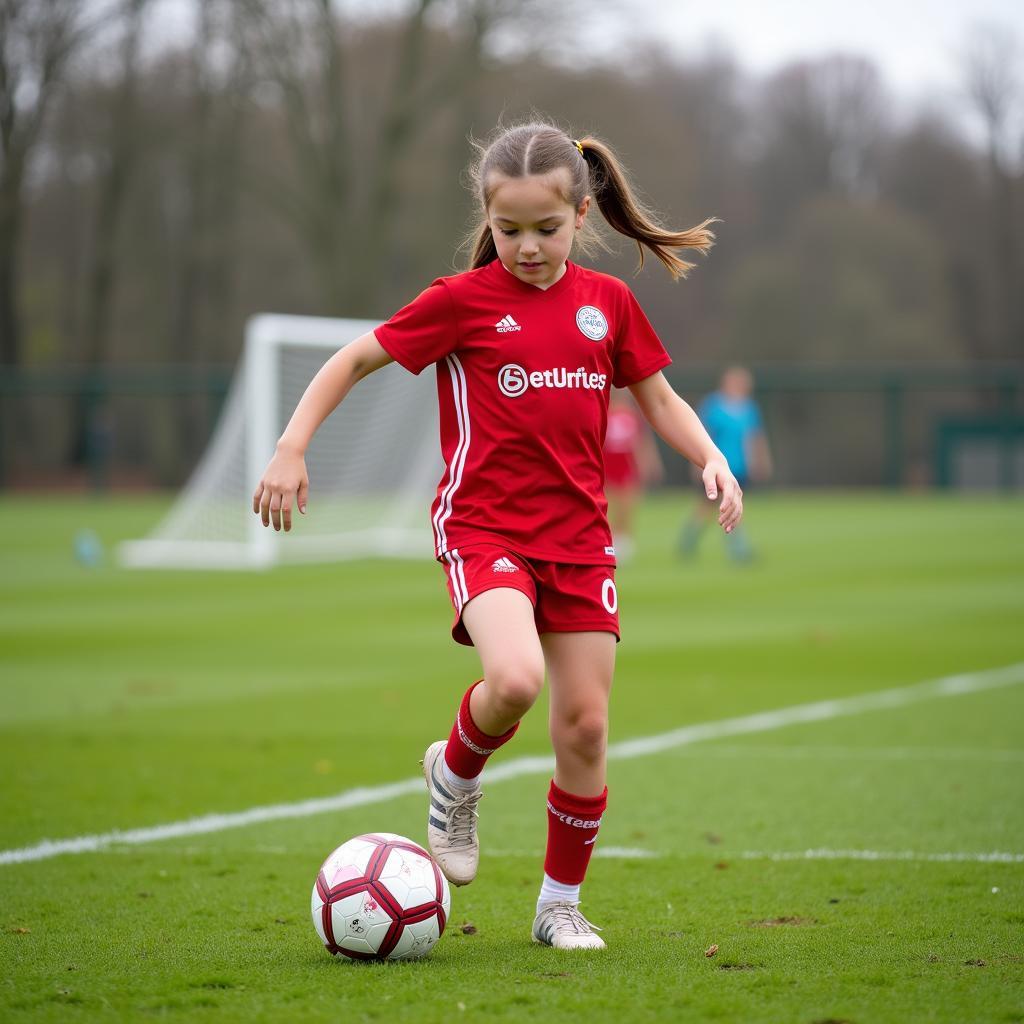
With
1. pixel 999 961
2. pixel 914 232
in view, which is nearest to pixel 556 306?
pixel 999 961

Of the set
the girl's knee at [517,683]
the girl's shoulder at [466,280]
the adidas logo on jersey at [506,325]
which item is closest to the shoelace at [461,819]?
the girl's knee at [517,683]

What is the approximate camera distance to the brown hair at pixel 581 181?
420 centimetres

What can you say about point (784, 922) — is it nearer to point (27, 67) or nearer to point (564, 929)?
point (564, 929)

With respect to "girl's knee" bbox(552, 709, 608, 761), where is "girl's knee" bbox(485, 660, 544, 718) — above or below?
above

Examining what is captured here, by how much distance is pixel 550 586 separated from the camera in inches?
163

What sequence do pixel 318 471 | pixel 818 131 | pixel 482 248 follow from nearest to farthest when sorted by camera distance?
pixel 482 248
pixel 318 471
pixel 818 131

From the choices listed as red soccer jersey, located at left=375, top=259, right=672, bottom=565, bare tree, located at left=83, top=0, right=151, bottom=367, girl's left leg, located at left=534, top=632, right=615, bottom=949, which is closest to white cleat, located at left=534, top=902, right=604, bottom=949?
girl's left leg, located at left=534, top=632, right=615, bottom=949

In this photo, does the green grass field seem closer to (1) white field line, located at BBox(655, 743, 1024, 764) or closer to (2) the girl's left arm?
(1) white field line, located at BBox(655, 743, 1024, 764)

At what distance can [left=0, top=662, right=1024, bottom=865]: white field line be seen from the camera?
5574mm

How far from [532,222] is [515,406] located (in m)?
0.49

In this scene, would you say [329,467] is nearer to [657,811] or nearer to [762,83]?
[657,811]

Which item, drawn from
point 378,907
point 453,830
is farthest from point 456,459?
point 378,907

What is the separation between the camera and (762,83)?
49.1m

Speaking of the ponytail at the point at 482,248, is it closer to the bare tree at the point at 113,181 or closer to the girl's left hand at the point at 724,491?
the girl's left hand at the point at 724,491
